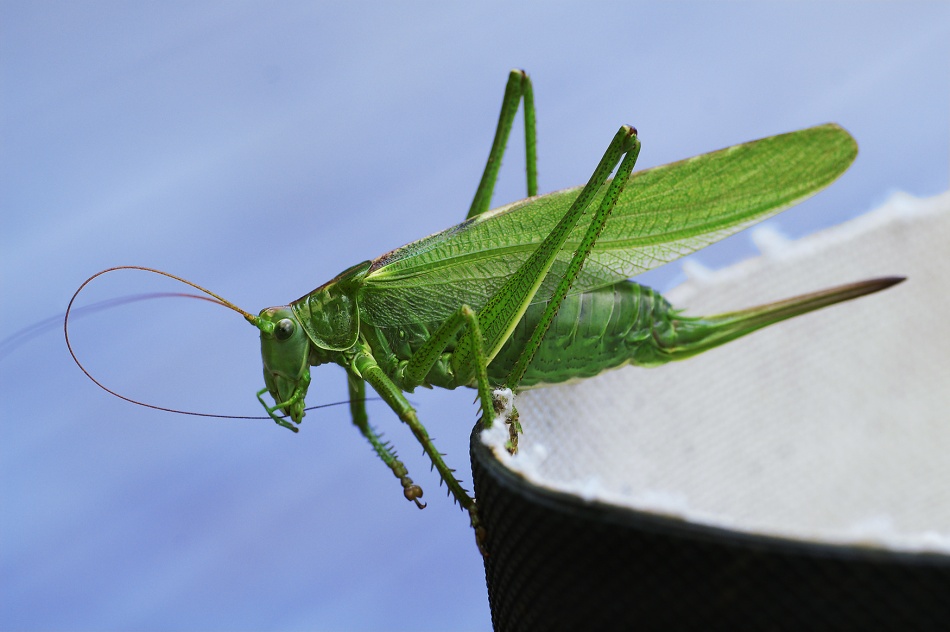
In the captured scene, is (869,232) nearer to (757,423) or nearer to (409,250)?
(757,423)

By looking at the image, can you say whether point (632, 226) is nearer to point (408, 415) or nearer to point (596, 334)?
point (596, 334)

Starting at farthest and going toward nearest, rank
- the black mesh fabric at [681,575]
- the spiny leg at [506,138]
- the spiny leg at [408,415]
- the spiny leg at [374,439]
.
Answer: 1. the spiny leg at [506,138]
2. the spiny leg at [374,439]
3. the spiny leg at [408,415]
4. the black mesh fabric at [681,575]

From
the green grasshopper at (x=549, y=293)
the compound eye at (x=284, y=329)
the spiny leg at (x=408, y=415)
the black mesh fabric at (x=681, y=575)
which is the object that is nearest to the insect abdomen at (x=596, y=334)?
the green grasshopper at (x=549, y=293)

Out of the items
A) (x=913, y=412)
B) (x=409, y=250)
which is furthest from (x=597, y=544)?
(x=913, y=412)

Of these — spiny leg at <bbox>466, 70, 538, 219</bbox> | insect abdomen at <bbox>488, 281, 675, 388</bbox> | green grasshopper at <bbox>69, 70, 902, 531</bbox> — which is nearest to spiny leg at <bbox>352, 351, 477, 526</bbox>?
green grasshopper at <bbox>69, 70, 902, 531</bbox>

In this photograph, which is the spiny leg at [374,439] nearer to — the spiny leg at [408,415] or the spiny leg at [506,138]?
the spiny leg at [408,415]
